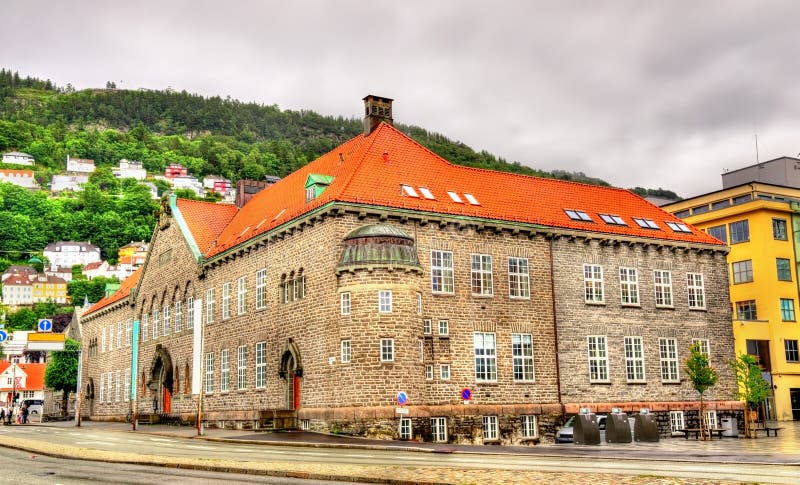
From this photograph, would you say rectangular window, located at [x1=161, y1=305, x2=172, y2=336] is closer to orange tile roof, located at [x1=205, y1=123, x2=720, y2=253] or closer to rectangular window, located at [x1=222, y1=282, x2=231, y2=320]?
orange tile roof, located at [x1=205, y1=123, x2=720, y2=253]

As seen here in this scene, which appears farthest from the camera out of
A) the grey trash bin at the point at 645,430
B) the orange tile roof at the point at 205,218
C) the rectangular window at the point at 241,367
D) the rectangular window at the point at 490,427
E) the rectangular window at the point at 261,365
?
the orange tile roof at the point at 205,218

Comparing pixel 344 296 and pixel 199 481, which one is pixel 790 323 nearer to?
pixel 344 296

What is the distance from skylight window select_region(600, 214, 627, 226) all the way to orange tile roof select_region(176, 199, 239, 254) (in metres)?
23.9

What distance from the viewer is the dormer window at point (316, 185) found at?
4003 centimetres

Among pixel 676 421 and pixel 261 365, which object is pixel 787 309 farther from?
pixel 261 365

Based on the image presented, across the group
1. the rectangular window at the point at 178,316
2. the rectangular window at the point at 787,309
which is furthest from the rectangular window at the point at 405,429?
the rectangular window at the point at 787,309

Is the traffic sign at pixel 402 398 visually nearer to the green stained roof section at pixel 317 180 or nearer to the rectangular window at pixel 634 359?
the green stained roof section at pixel 317 180

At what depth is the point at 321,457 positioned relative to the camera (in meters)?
25.1

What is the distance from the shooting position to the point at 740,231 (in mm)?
62125

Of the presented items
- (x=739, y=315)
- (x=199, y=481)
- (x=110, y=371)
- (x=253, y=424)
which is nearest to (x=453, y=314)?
(x=253, y=424)

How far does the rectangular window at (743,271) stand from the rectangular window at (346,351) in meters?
37.2

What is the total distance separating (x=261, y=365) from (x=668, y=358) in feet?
72.3

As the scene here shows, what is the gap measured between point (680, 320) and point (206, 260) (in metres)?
27.5

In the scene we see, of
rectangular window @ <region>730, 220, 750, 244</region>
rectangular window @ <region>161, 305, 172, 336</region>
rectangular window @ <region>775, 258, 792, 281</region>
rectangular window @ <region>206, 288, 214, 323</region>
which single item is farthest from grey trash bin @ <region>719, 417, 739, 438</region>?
rectangular window @ <region>161, 305, 172, 336</region>
